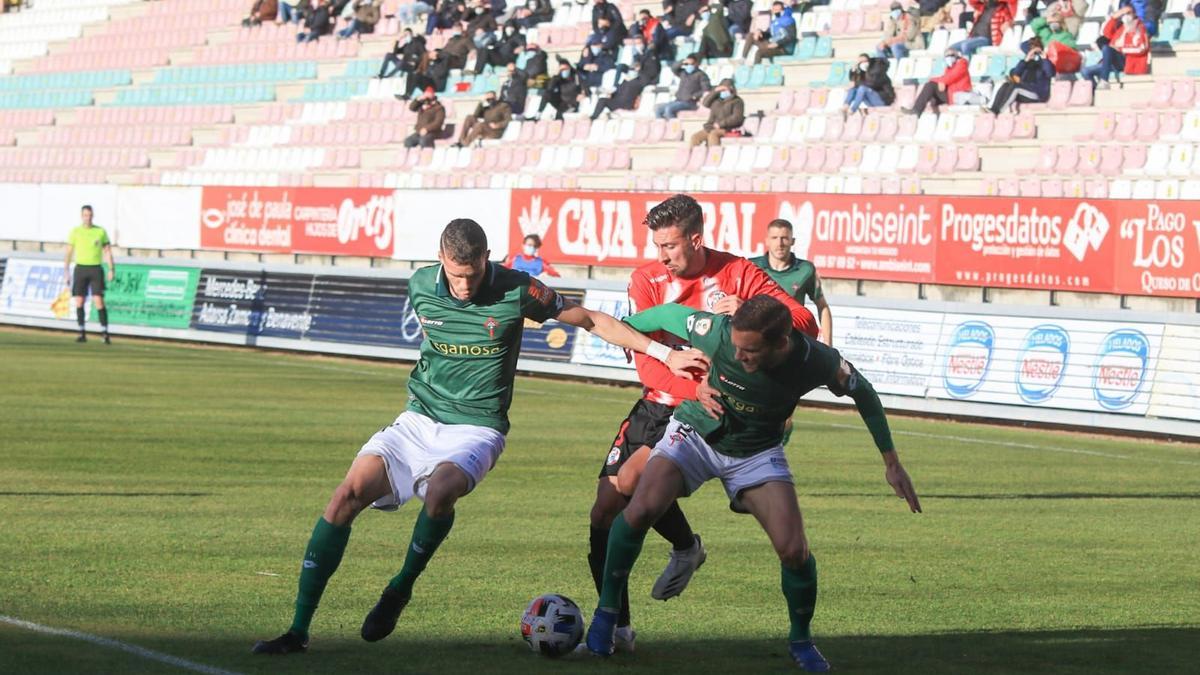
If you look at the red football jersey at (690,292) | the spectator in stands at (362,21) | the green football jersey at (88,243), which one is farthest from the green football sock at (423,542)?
the spectator in stands at (362,21)

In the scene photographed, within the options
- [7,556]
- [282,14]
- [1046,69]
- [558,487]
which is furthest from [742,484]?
[282,14]

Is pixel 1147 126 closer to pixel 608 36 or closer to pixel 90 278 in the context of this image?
pixel 608 36

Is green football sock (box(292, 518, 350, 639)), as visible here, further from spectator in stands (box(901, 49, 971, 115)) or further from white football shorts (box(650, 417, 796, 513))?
spectator in stands (box(901, 49, 971, 115))

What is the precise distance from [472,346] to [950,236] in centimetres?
1781

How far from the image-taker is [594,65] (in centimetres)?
3681

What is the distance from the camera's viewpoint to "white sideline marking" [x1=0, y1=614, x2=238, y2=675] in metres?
7.45

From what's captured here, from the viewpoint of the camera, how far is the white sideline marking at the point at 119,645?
24.4 feet

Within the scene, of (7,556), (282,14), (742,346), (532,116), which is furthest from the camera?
(282,14)

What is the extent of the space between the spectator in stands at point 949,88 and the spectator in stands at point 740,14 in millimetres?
6064

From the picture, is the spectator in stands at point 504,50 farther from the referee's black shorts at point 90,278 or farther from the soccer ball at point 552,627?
the soccer ball at point 552,627

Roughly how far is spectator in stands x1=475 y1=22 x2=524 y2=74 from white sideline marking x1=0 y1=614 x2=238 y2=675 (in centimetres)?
3081

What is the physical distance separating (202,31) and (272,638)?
43.9 meters

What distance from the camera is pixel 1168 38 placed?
28.1m

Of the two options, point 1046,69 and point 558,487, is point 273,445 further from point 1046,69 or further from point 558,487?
point 1046,69
